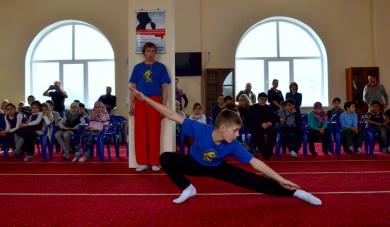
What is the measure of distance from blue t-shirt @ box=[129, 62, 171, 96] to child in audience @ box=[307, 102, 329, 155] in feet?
11.5

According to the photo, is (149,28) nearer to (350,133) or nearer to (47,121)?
(47,121)

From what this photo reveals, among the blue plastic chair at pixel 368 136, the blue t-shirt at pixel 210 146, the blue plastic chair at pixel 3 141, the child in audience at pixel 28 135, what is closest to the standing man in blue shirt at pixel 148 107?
the blue t-shirt at pixel 210 146

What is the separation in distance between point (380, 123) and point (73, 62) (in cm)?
859

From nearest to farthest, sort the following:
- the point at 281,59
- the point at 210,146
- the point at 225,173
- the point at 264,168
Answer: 1. the point at 264,168
2. the point at 210,146
3. the point at 225,173
4. the point at 281,59

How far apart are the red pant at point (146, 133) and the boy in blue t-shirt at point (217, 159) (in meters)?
1.94

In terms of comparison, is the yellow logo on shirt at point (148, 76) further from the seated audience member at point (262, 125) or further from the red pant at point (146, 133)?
the seated audience member at point (262, 125)

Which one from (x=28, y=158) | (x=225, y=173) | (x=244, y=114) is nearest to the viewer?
(x=225, y=173)

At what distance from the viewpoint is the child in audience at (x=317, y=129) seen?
7898 mm

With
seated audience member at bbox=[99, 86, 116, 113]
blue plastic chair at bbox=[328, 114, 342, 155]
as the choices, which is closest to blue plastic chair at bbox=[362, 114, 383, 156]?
blue plastic chair at bbox=[328, 114, 342, 155]

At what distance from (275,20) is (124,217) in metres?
10.3

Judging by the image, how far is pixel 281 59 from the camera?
41.1 feet

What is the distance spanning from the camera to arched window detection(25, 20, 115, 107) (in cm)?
1266

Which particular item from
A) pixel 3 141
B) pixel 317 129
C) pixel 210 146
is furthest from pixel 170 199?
pixel 3 141

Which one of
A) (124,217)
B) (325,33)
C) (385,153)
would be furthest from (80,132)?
(325,33)
